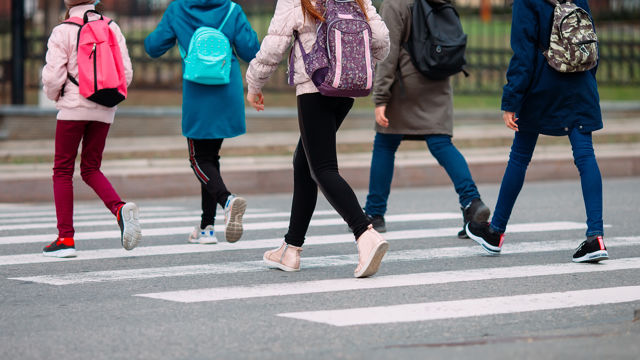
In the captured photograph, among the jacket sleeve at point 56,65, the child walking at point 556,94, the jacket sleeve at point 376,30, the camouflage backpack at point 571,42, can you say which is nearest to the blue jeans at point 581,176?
the child walking at point 556,94

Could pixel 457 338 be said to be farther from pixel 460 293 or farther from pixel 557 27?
pixel 557 27

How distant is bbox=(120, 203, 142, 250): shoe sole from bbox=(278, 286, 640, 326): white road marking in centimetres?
196

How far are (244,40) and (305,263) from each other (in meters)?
1.54

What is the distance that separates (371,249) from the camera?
549cm

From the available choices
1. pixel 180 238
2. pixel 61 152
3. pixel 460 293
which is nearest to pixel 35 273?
pixel 61 152

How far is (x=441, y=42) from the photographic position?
23.9 ft

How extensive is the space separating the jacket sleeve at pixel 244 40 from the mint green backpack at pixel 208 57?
0.09 meters

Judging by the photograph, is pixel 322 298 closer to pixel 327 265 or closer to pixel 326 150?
pixel 326 150

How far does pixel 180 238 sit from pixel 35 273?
1665mm

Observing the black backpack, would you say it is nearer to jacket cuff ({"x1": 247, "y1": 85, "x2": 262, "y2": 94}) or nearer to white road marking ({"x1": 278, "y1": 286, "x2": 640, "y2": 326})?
jacket cuff ({"x1": 247, "y1": 85, "x2": 262, "y2": 94})

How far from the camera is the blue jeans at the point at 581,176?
5.90 metres

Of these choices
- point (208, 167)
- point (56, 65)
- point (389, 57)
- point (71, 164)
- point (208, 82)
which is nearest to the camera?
point (56, 65)

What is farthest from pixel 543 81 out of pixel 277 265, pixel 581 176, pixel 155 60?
pixel 155 60

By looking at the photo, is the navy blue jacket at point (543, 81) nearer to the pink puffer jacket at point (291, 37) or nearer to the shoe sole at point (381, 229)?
the pink puffer jacket at point (291, 37)
